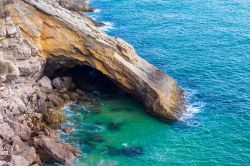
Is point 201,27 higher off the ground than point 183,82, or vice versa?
point 201,27

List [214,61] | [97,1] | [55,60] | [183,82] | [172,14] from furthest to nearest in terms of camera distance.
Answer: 1. [97,1]
2. [172,14]
3. [214,61]
4. [183,82]
5. [55,60]

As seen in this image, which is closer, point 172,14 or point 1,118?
point 1,118

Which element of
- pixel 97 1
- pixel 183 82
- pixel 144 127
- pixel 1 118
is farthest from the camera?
pixel 97 1

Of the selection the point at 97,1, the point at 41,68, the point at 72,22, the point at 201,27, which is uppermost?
the point at 97,1

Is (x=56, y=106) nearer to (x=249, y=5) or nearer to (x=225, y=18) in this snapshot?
(x=225, y=18)

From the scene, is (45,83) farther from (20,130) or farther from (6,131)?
(6,131)

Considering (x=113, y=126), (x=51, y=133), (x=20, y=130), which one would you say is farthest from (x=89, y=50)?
(x=20, y=130)

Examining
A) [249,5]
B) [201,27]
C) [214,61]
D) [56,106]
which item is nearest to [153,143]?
[56,106]

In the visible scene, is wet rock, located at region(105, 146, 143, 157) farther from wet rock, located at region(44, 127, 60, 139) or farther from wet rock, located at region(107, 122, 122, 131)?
wet rock, located at region(44, 127, 60, 139)
